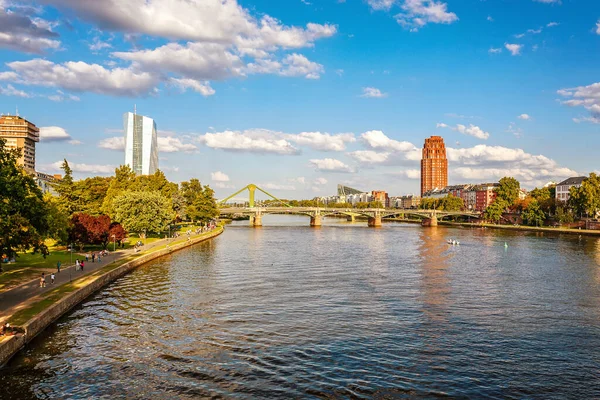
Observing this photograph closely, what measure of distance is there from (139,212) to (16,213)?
5550 cm

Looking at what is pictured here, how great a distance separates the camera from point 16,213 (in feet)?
125

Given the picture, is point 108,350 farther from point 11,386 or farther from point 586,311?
point 586,311

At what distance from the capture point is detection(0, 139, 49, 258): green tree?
119 feet

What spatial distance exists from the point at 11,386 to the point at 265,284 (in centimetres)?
3022

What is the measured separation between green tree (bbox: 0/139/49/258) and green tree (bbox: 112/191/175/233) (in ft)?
160

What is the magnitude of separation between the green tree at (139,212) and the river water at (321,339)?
1259 inches

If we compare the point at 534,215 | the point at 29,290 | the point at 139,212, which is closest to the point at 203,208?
the point at 139,212

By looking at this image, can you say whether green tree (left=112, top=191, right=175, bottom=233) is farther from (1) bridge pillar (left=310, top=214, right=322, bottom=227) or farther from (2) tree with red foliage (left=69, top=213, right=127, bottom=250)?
(1) bridge pillar (left=310, top=214, right=322, bottom=227)

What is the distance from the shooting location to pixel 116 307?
138 ft

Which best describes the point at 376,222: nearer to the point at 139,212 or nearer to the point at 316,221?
the point at 316,221

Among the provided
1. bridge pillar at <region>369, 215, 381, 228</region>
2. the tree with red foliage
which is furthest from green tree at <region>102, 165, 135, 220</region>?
bridge pillar at <region>369, 215, 381, 228</region>

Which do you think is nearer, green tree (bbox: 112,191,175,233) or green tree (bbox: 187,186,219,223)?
green tree (bbox: 112,191,175,233)

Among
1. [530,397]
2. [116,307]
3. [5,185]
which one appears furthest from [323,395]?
[5,185]

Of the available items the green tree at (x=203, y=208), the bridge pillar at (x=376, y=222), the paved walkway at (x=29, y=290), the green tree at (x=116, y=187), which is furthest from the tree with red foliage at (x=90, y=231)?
the bridge pillar at (x=376, y=222)
